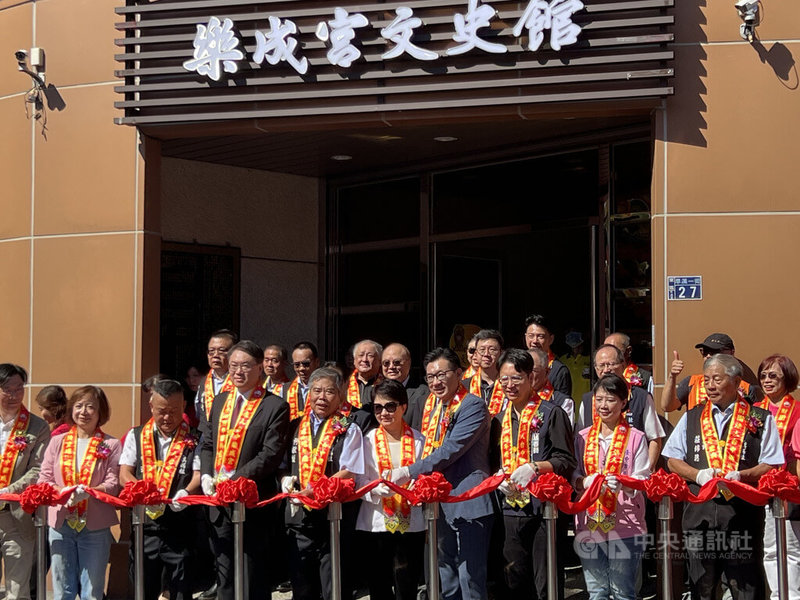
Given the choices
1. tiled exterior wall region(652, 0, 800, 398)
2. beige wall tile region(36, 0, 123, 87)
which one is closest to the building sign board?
beige wall tile region(36, 0, 123, 87)

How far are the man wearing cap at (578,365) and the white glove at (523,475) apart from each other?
18.3ft

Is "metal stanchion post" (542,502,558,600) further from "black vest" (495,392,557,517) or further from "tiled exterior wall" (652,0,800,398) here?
"tiled exterior wall" (652,0,800,398)

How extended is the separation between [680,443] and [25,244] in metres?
6.56

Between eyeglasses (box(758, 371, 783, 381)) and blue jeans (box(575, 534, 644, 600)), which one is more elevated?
eyeglasses (box(758, 371, 783, 381))

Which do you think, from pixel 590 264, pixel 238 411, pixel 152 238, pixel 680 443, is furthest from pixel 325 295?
pixel 680 443

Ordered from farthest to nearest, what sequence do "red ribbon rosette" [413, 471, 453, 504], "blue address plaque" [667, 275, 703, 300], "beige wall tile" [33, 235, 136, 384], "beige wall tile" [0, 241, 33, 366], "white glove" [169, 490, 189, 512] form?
"beige wall tile" [0, 241, 33, 366] → "beige wall tile" [33, 235, 136, 384] → "blue address plaque" [667, 275, 703, 300] → "white glove" [169, 490, 189, 512] → "red ribbon rosette" [413, 471, 453, 504]

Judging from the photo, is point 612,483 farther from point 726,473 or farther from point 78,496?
point 78,496

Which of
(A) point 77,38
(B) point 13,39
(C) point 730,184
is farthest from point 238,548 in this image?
(B) point 13,39

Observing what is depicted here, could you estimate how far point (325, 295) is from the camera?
15.0 meters

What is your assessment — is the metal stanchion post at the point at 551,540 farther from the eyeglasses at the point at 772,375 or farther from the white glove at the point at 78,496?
the white glove at the point at 78,496

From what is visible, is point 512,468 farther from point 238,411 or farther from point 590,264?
point 590,264

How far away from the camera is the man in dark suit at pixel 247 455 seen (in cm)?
767

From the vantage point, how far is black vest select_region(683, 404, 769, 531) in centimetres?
716

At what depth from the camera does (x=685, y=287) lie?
9078 millimetres
